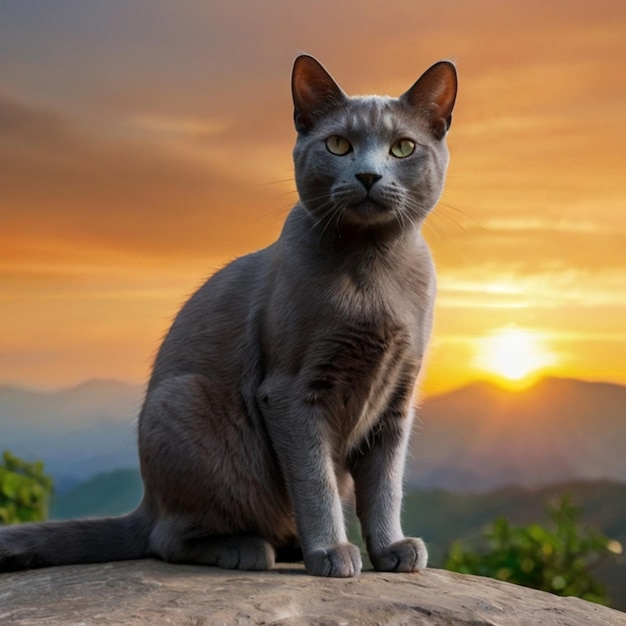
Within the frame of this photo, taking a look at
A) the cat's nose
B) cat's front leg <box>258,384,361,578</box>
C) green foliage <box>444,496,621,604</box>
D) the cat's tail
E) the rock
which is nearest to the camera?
the rock

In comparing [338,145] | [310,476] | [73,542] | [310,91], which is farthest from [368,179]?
[73,542]

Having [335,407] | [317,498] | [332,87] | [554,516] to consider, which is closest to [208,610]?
[317,498]

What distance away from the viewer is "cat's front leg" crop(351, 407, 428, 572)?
10.4ft

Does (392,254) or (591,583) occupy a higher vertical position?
(392,254)

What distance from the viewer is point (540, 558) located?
4.57 meters

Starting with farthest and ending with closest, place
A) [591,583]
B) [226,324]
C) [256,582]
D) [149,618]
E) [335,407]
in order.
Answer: [591,583] → [226,324] → [335,407] → [256,582] → [149,618]

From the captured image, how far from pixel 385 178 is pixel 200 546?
134 centimetres

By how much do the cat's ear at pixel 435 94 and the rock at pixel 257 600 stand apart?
4.72 feet

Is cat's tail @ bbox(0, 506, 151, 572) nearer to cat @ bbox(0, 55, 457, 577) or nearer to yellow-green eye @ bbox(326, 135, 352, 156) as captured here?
cat @ bbox(0, 55, 457, 577)

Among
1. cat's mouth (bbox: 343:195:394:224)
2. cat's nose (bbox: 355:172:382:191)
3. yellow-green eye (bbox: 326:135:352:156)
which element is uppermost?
yellow-green eye (bbox: 326:135:352:156)

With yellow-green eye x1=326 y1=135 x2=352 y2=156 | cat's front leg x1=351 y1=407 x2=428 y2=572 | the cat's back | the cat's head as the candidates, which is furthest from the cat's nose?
cat's front leg x1=351 y1=407 x2=428 y2=572

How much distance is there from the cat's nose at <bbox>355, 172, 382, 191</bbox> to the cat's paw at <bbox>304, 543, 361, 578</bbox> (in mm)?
1098

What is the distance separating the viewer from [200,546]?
317 centimetres

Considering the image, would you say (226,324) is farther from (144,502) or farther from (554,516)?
(554,516)
